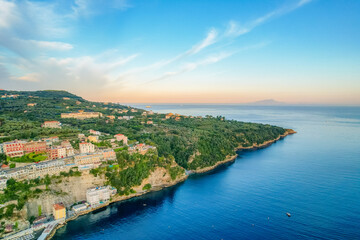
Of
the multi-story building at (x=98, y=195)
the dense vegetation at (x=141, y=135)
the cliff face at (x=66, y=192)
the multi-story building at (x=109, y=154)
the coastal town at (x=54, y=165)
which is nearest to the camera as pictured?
the coastal town at (x=54, y=165)

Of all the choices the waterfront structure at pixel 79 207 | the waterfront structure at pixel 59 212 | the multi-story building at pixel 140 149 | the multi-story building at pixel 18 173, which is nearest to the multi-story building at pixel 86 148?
the multi-story building at pixel 140 149

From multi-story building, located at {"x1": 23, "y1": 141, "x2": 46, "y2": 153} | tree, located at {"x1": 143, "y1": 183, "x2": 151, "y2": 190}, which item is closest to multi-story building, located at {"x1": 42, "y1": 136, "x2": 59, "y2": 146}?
multi-story building, located at {"x1": 23, "y1": 141, "x2": 46, "y2": 153}

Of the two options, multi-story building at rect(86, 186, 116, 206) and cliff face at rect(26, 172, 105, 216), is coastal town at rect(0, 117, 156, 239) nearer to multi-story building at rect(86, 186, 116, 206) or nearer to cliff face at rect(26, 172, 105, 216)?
multi-story building at rect(86, 186, 116, 206)

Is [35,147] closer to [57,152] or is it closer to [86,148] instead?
[57,152]

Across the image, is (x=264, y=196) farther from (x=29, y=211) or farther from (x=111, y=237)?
(x=29, y=211)

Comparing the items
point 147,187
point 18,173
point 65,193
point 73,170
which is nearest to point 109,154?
point 73,170

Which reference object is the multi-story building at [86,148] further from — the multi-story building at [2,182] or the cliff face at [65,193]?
the multi-story building at [2,182]
